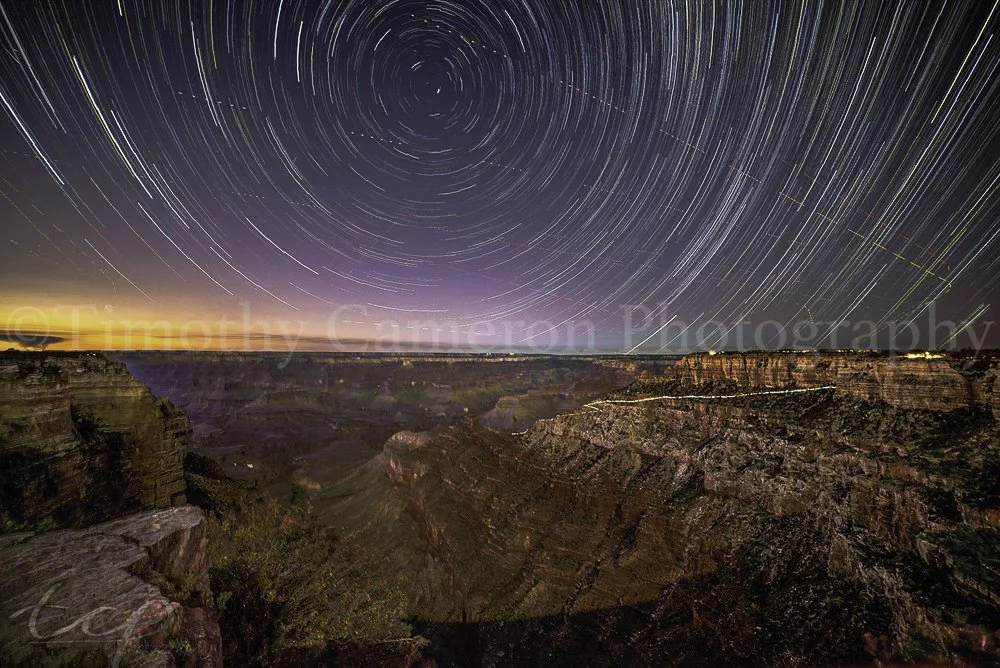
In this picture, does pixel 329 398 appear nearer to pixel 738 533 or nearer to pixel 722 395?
pixel 722 395

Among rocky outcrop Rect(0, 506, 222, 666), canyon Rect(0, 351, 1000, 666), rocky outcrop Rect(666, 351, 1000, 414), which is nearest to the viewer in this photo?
rocky outcrop Rect(0, 506, 222, 666)

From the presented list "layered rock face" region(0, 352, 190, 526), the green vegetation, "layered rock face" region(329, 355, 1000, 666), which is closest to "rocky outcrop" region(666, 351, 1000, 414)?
"layered rock face" region(329, 355, 1000, 666)

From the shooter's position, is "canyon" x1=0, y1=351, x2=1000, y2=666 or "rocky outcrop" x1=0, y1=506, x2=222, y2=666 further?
"canyon" x1=0, y1=351, x2=1000, y2=666

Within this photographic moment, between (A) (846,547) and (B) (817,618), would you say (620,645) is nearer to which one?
(B) (817,618)

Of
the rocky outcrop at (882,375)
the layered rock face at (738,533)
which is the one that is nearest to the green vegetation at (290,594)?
the layered rock face at (738,533)

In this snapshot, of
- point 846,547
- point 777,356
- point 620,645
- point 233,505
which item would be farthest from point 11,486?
point 777,356

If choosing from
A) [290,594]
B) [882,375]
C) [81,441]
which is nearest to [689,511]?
[882,375]

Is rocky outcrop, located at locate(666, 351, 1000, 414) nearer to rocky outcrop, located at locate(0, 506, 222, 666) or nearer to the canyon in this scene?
the canyon
